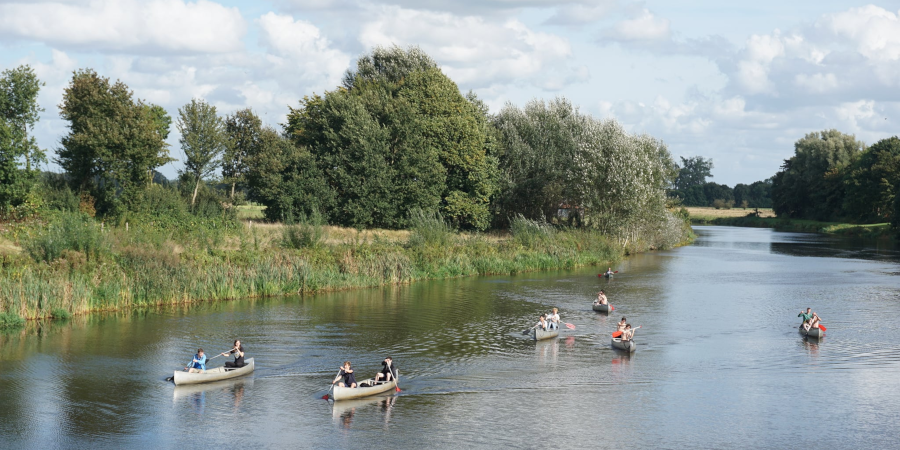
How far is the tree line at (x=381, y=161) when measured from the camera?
2377 inches

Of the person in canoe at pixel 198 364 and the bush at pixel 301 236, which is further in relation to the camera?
the bush at pixel 301 236

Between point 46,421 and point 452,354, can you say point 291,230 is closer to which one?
point 452,354

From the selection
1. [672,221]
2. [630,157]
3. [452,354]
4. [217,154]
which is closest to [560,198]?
[630,157]

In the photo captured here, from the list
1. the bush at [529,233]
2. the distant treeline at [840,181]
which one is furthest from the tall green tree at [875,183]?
the bush at [529,233]

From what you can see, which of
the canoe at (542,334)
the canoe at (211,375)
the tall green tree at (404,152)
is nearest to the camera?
the canoe at (211,375)

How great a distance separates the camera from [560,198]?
267 feet

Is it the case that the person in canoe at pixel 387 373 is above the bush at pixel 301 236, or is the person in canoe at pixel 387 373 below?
below

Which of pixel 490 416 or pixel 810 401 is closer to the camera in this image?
pixel 490 416

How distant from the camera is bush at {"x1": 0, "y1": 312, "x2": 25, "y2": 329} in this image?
1339 inches

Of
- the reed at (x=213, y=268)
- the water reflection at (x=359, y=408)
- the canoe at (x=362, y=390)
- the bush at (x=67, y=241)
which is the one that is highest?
the bush at (x=67, y=241)

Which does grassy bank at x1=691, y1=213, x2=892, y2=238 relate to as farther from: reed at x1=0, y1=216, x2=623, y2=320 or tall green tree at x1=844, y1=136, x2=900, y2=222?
reed at x1=0, y1=216, x2=623, y2=320

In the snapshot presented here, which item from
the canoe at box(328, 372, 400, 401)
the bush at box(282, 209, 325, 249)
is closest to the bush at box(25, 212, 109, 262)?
the bush at box(282, 209, 325, 249)

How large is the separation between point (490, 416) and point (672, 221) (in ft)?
228

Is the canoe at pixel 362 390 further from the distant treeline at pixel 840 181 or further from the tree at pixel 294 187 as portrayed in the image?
the distant treeline at pixel 840 181
